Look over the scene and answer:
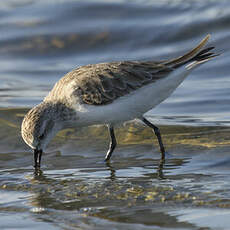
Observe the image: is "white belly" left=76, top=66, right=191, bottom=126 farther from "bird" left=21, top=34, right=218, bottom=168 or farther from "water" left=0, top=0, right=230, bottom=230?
"water" left=0, top=0, right=230, bottom=230

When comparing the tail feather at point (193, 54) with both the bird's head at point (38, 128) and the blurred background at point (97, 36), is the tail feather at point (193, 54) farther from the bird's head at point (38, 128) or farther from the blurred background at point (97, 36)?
the blurred background at point (97, 36)

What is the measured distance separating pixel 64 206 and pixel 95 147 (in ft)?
9.89

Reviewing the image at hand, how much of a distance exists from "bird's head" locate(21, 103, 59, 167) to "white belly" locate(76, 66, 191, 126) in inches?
16.4

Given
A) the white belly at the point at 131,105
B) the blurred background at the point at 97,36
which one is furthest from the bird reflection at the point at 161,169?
the blurred background at the point at 97,36

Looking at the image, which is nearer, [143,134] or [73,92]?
[73,92]

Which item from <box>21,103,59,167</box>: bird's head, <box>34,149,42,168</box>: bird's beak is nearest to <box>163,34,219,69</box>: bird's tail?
<box>21,103,59,167</box>: bird's head

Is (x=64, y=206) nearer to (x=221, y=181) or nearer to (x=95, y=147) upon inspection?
(x=221, y=181)

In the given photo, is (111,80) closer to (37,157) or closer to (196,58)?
(196,58)

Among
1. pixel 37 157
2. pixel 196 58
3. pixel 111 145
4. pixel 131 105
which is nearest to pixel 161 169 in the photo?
pixel 131 105

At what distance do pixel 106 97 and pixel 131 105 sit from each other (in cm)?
35

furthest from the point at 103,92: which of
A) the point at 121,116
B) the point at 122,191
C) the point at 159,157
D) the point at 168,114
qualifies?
the point at 168,114

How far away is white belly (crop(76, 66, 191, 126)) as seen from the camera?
26.4ft

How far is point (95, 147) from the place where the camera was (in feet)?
30.3

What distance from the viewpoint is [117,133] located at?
32.1 feet
